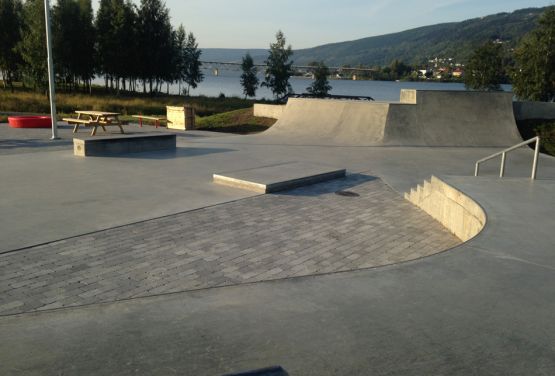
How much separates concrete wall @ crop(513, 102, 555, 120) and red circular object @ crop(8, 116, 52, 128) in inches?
766

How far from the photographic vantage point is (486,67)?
40.2 metres

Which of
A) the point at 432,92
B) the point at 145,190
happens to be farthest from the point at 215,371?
the point at 432,92

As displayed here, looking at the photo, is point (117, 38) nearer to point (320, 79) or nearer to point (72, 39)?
point (72, 39)

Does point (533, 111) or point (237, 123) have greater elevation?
point (533, 111)

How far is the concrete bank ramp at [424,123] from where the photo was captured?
17.1 m

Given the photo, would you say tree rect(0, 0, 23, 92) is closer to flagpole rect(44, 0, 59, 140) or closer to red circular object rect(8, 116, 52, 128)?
red circular object rect(8, 116, 52, 128)

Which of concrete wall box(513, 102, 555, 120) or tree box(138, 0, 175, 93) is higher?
tree box(138, 0, 175, 93)

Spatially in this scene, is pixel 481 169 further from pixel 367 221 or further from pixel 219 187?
pixel 219 187

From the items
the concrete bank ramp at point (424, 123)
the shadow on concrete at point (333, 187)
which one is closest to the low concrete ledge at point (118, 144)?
the concrete bank ramp at point (424, 123)

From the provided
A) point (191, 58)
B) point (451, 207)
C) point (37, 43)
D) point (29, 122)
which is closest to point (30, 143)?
point (29, 122)

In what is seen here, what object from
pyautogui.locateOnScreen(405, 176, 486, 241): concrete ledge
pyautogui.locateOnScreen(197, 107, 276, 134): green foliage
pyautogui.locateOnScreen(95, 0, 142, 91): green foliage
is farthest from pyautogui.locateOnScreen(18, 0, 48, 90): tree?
pyautogui.locateOnScreen(405, 176, 486, 241): concrete ledge

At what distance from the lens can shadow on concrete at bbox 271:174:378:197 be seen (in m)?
9.23

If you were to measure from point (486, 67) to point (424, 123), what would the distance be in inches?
1058

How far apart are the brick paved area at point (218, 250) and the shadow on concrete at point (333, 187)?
0.67 m
